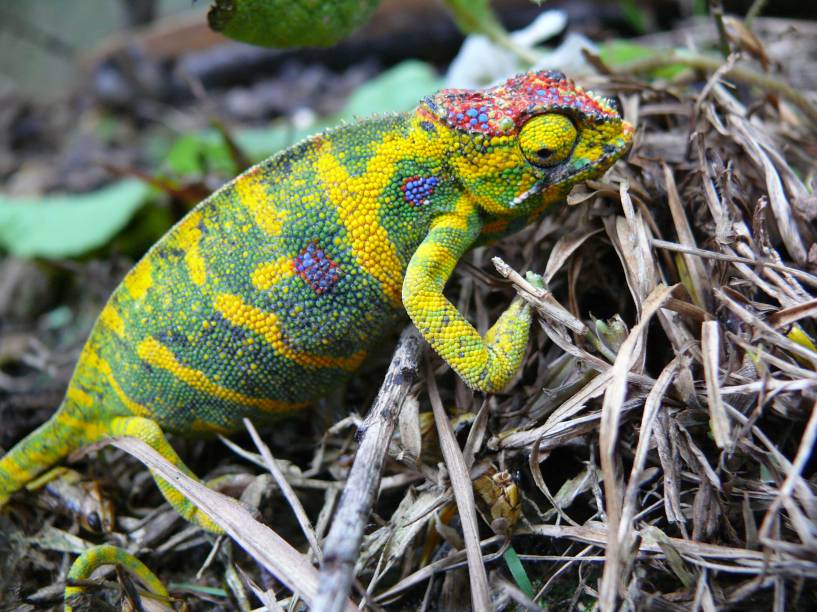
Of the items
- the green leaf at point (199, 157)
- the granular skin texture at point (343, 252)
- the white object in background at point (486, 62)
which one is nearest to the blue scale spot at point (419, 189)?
the granular skin texture at point (343, 252)

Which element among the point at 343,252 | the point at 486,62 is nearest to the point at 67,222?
the point at 343,252

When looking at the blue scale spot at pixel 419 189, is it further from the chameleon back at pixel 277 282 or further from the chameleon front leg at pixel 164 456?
the chameleon front leg at pixel 164 456

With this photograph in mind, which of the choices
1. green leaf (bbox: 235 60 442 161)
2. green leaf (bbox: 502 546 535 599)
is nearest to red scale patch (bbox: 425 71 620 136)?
green leaf (bbox: 502 546 535 599)

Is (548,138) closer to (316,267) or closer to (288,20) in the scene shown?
(316,267)

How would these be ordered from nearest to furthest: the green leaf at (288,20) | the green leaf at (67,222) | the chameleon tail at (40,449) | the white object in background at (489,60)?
the green leaf at (288,20), the chameleon tail at (40,449), the white object in background at (489,60), the green leaf at (67,222)

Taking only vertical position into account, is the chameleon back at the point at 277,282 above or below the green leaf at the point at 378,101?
above

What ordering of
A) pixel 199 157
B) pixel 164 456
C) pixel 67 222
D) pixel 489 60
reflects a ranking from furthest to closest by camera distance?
1. pixel 67 222
2. pixel 199 157
3. pixel 489 60
4. pixel 164 456
